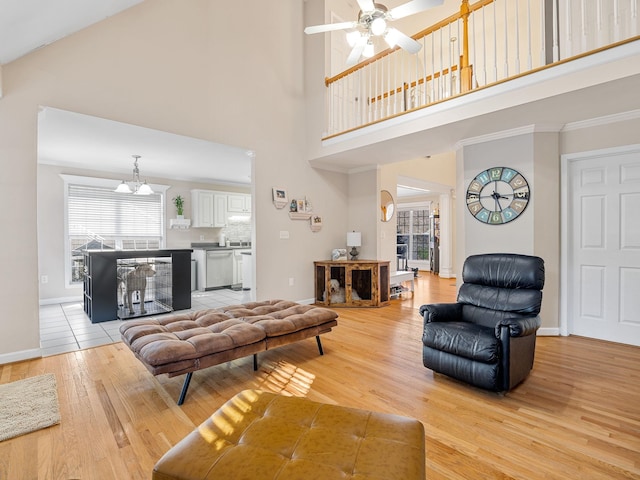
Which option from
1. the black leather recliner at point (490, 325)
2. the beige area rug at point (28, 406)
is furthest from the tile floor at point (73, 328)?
the black leather recliner at point (490, 325)

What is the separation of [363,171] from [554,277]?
11.0 feet

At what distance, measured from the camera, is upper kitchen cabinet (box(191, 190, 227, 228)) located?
7133mm

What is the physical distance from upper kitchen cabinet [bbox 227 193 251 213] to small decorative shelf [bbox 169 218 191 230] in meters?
1.01

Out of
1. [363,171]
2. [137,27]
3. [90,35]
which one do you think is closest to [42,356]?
[90,35]

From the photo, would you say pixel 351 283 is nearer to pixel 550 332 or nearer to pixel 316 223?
pixel 316 223

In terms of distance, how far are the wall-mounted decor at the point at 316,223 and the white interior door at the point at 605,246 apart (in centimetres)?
347

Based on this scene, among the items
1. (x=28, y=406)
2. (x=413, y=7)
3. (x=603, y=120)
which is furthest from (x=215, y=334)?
(x=603, y=120)

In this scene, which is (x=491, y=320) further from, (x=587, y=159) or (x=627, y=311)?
(x=587, y=159)

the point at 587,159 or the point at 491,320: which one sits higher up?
the point at 587,159

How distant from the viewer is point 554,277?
3777mm

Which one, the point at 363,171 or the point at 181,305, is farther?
the point at 363,171

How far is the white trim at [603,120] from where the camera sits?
3305 millimetres

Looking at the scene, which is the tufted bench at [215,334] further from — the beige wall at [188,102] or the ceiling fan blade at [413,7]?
the ceiling fan blade at [413,7]

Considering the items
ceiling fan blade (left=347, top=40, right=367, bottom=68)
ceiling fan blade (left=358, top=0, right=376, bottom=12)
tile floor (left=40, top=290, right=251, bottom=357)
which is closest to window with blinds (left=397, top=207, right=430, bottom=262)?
tile floor (left=40, top=290, right=251, bottom=357)
